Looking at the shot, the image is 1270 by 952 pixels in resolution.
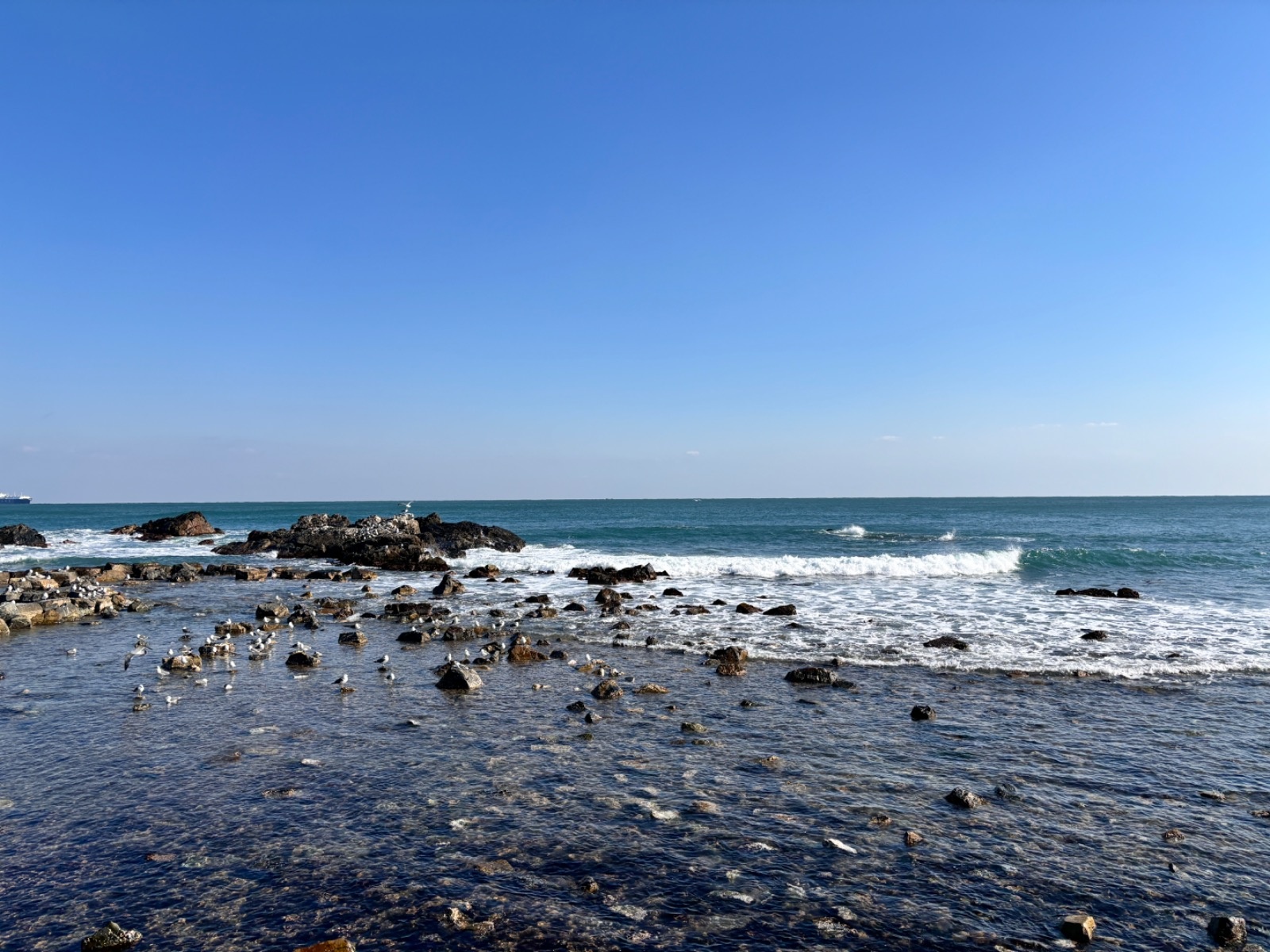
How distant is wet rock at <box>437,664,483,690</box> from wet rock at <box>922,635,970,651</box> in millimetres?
11675

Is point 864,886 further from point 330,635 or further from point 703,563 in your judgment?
point 703,563

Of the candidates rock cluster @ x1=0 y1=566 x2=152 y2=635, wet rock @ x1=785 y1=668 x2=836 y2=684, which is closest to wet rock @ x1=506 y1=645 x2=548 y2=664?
wet rock @ x1=785 y1=668 x2=836 y2=684

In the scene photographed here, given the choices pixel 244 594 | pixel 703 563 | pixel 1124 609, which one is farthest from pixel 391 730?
pixel 703 563

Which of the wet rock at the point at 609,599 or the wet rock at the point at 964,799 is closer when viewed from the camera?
the wet rock at the point at 964,799

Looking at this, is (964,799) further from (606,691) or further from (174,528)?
(174,528)

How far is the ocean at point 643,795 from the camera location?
6160 mm

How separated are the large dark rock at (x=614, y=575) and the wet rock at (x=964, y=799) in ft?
82.7

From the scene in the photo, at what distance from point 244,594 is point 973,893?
30348 mm

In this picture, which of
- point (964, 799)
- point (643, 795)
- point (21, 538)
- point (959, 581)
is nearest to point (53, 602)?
point (643, 795)

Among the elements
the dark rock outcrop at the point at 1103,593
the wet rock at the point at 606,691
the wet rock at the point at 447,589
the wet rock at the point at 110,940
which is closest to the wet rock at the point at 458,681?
the wet rock at the point at 606,691

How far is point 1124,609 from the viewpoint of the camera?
24734 millimetres

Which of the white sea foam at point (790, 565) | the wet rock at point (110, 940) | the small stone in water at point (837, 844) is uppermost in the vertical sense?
the wet rock at point (110, 940)

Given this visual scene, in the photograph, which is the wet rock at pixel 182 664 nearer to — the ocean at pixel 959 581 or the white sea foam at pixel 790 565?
the ocean at pixel 959 581

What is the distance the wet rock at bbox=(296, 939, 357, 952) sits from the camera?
538 centimetres
